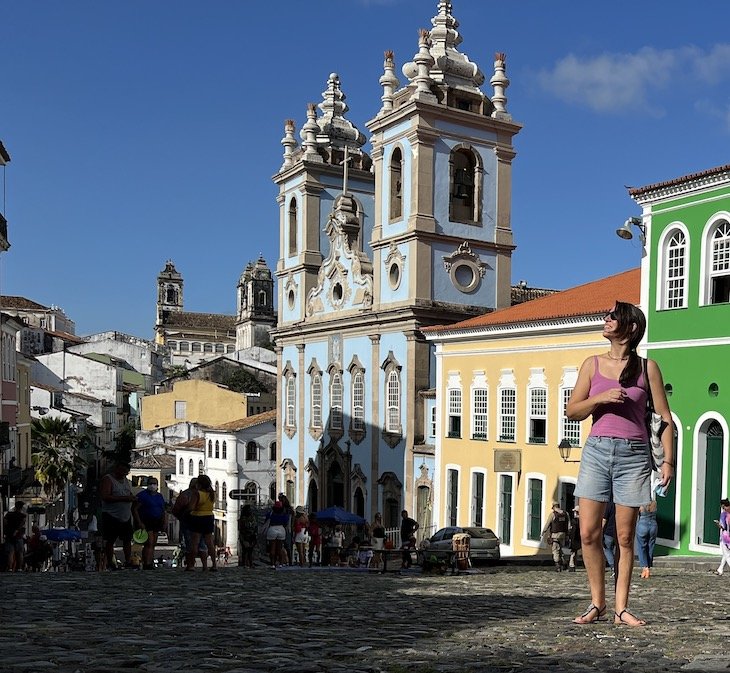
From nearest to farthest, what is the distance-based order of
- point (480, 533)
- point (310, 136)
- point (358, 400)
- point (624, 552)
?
point (624, 552), point (480, 533), point (358, 400), point (310, 136)

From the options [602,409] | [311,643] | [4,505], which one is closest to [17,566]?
[311,643]

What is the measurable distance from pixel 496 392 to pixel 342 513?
593 centimetres

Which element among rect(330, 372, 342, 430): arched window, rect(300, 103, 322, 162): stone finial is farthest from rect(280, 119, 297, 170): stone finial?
rect(330, 372, 342, 430): arched window

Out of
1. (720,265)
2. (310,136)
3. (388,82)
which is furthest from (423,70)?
(720,265)

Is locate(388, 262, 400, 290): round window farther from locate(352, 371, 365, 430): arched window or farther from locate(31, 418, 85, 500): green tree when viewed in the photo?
locate(31, 418, 85, 500): green tree

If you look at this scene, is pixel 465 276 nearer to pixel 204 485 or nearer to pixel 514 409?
pixel 514 409

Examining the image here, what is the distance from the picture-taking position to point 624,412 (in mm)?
5668

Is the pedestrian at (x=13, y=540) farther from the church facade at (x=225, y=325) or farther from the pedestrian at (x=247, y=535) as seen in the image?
the church facade at (x=225, y=325)

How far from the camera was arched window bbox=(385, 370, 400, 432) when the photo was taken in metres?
34.8

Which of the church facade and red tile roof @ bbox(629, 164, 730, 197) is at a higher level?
the church facade

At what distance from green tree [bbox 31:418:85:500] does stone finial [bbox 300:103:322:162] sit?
19.7m

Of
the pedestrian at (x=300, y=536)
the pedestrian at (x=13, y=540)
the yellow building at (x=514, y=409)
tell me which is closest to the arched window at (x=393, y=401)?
the yellow building at (x=514, y=409)

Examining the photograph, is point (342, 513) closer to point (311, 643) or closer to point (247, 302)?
point (311, 643)

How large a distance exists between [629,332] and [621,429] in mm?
599
